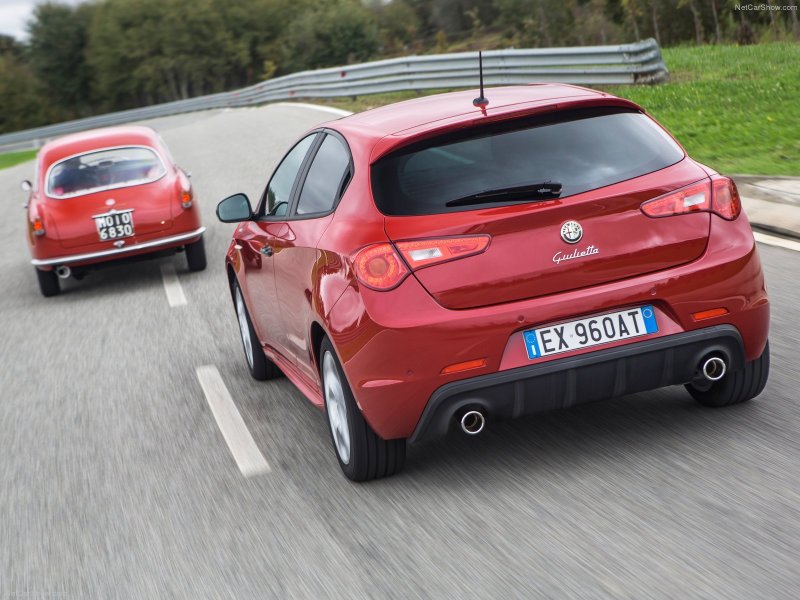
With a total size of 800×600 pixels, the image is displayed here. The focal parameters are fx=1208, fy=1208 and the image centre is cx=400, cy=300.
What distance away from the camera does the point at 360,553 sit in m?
4.44

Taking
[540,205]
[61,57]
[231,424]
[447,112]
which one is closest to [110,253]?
[231,424]

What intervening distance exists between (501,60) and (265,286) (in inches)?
618

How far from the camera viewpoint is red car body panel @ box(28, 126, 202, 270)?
40.0ft

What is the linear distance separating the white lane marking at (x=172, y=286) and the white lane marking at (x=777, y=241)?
4.93 metres

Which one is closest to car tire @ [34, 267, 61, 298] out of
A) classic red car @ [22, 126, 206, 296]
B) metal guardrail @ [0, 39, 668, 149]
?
classic red car @ [22, 126, 206, 296]

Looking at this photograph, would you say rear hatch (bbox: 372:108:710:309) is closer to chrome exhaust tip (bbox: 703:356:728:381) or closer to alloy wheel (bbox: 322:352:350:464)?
chrome exhaust tip (bbox: 703:356:728:381)

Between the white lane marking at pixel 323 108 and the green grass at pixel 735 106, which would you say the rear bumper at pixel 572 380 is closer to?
the green grass at pixel 735 106

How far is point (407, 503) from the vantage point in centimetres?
495

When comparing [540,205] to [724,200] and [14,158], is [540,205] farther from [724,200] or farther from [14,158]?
[14,158]

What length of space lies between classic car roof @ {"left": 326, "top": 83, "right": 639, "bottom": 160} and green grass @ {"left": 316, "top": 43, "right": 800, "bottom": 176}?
6736 millimetres

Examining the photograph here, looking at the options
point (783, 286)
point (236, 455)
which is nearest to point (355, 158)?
point (236, 455)

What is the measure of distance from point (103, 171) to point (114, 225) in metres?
0.88

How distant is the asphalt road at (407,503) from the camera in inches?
160

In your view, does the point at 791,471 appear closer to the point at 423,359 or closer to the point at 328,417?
the point at 423,359
